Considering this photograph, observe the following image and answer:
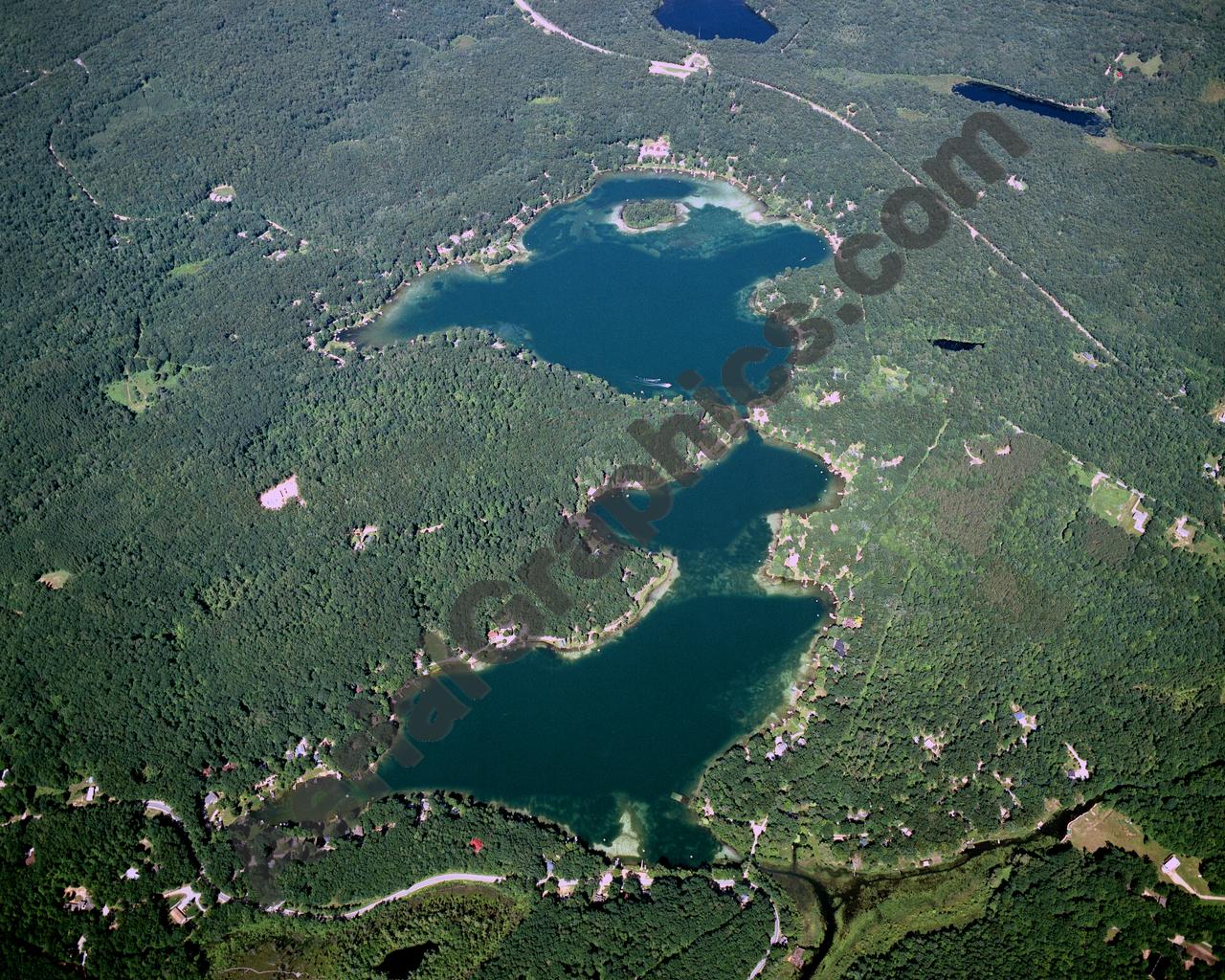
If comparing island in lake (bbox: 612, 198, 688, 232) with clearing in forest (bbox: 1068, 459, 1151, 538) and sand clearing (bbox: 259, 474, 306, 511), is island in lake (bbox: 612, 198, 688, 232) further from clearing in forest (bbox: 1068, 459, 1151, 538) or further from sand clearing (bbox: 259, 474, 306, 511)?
clearing in forest (bbox: 1068, 459, 1151, 538)

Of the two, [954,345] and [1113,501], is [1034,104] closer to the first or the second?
[954,345]

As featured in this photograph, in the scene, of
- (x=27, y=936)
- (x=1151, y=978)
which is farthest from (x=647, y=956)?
(x=27, y=936)

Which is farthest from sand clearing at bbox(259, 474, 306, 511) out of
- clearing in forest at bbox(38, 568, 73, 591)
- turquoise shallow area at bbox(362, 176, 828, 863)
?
turquoise shallow area at bbox(362, 176, 828, 863)

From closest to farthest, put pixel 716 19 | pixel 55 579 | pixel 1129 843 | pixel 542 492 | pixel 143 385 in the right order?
1. pixel 1129 843
2. pixel 55 579
3. pixel 542 492
4. pixel 143 385
5. pixel 716 19

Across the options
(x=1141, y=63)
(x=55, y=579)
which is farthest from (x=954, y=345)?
(x=55, y=579)

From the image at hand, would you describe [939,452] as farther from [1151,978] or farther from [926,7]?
[926,7]

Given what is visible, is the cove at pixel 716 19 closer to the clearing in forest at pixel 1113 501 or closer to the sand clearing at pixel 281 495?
the clearing in forest at pixel 1113 501
